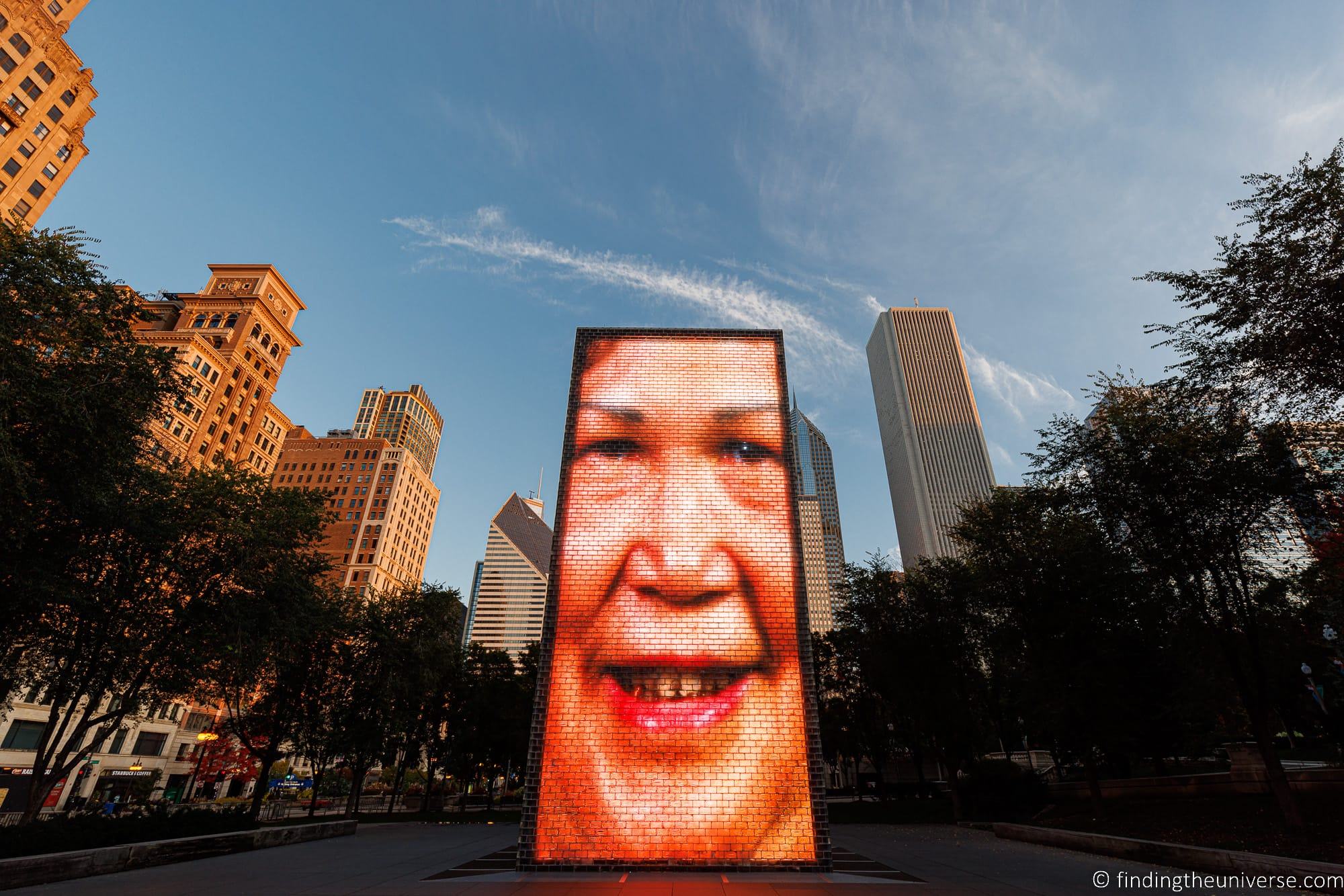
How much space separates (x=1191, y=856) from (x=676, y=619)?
13.0 meters

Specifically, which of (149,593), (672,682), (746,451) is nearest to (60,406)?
(149,593)

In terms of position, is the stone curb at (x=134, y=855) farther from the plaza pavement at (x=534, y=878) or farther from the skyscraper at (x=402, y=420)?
the skyscraper at (x=402, y=420)

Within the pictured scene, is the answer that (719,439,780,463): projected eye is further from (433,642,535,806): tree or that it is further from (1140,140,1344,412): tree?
(433,642,535,806): tree

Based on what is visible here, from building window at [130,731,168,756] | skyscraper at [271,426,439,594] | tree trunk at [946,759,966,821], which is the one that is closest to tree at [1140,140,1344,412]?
tree trunk at [946,759,966,821]

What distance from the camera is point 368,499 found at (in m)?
123

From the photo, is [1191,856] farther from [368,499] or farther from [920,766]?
[368,499]

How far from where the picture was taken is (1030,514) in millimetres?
28344

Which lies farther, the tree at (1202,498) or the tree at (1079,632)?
the tree at (1079,632)

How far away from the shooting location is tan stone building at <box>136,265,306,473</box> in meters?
79.3

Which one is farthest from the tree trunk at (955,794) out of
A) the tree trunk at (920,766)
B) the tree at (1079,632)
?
the tree at (1079,632)

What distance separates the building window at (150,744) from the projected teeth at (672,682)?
243 ft

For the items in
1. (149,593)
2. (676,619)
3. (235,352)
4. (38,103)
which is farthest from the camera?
(235,352)

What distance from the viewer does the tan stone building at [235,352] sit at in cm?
7931

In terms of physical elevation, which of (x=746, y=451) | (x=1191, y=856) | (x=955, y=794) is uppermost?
(x=746, y=451)
